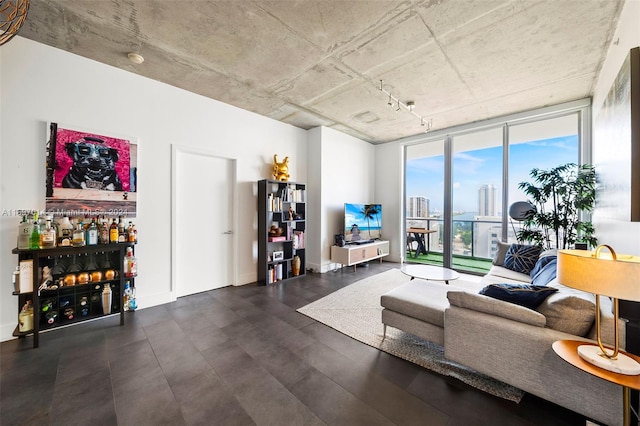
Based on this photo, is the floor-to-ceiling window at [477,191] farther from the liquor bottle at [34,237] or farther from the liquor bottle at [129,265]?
the liquor bottle at [34,237]

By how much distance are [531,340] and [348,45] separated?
117 inches

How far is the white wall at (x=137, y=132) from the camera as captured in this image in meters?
2.39

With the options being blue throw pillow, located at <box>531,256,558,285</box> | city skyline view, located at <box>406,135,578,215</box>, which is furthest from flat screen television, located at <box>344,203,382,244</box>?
blue throw pillow, located at <box>531,256,558,285</box>

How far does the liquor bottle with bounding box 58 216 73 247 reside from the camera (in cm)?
248

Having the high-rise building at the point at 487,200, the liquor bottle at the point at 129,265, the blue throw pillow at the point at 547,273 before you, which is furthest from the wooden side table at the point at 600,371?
the high-rise building at the point at 487,200

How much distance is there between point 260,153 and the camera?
4.46m

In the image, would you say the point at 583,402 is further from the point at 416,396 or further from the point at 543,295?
the point at 416,396

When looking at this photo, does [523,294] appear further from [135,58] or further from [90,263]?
[135,58]

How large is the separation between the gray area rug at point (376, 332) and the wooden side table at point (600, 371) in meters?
0.58

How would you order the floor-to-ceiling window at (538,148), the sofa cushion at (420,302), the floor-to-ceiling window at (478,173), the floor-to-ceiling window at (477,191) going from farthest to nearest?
1. the floor-to-ceiling window at (477,191)
2. the floor-to-ceiling window at (478,173)
3. the floor-to-ceiling window at (538,148)
4. the sofa cushion at (420,302)

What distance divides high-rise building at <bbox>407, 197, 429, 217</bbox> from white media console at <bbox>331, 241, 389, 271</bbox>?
1143 millimetres

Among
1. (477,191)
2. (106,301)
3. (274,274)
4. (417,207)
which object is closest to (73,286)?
(106,301)

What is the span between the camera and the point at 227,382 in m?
1.84

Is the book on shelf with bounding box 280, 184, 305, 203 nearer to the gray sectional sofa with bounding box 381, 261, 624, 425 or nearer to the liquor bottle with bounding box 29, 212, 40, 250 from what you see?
the liquor bottle with bounding box 29, 212, 40, 250
